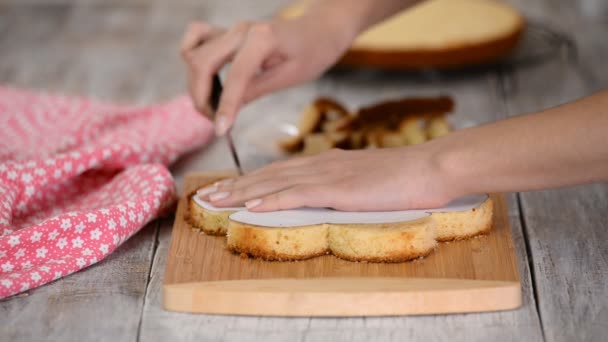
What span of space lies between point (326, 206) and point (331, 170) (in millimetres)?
78

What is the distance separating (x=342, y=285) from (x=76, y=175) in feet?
2.05

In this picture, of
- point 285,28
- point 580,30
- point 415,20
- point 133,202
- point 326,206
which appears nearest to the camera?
point 326,206

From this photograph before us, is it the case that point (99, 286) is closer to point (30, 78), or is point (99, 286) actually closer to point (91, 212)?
point (91, 212)

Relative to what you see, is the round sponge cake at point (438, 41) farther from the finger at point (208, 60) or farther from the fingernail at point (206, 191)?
the fingernail at point (206, 191)

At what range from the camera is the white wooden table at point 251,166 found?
1147 mm

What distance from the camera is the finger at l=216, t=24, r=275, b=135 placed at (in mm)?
1540

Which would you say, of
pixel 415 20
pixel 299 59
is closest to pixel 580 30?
pixel 415 20

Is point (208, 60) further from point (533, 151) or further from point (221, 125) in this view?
point (533, 151)

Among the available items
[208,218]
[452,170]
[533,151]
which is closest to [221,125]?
[208,218]

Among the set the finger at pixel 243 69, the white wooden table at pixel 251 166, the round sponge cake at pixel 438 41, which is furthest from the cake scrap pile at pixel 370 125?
the round sponge cake at pixel 438 41

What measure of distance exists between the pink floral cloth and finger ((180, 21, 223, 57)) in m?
0.20

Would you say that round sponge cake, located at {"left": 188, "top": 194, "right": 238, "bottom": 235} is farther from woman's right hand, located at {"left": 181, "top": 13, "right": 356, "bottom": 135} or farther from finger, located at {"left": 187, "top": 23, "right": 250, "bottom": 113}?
finger, located at {"left": 187, "top": 23, "right": 250, "bottom": 113}

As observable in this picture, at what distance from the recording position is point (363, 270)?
3.98 ft

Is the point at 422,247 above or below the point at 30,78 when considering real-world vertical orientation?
above
